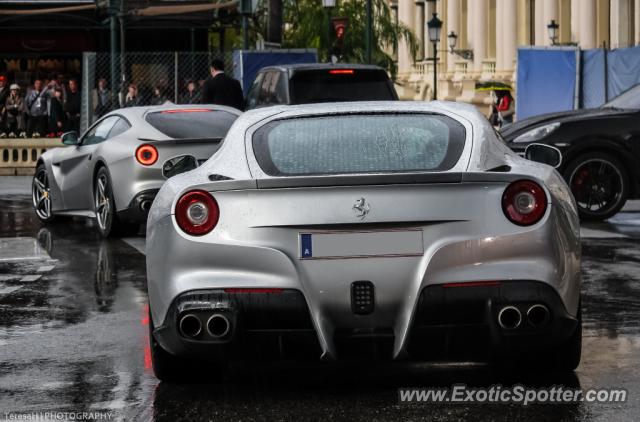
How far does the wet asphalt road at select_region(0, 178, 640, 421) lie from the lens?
630 cm

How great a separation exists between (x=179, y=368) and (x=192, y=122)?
8.40m

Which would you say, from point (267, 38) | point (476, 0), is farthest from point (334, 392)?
point (476, 0)

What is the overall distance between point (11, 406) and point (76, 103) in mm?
27067

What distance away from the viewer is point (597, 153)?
53.7ft

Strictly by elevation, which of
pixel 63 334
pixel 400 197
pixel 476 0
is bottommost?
pixel 63 334

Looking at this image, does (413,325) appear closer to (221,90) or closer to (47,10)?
(221,90)

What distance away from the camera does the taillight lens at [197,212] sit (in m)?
6.55

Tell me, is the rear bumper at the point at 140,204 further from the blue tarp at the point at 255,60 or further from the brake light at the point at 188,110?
the blue tarp at the point at 255,60

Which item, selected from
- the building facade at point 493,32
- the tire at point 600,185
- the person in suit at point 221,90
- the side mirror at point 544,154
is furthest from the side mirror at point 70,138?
the building facade at point 493,32

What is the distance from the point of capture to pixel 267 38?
108 feet

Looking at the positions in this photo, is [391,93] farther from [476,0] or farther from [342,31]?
[476,0]

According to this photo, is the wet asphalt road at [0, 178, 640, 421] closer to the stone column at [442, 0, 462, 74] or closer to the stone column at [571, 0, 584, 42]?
the stone column at [571, 0, 584, 42]

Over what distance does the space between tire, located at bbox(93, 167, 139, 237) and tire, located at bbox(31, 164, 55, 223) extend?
60.6 inches

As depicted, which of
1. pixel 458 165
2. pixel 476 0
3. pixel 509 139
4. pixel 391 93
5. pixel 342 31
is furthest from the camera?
pixel 476 0
